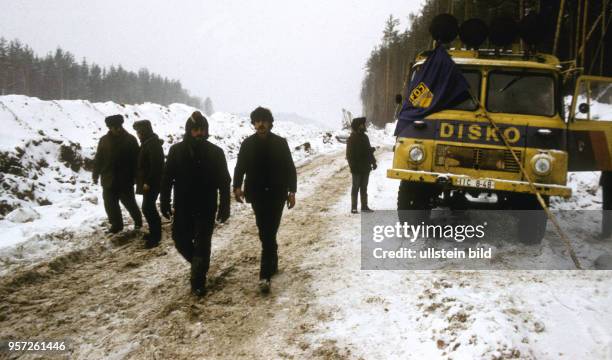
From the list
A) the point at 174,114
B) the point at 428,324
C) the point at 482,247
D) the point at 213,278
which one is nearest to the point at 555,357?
the point at 428,324

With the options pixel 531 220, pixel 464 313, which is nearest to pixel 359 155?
pixel 531 220

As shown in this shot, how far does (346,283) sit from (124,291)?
2.78m

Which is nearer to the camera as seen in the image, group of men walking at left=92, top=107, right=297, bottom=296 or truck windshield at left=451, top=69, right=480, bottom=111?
group of men walking at left=92, top=107, right=297, bottom=296

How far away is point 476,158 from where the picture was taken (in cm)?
554

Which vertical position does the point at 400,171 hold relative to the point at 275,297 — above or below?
above

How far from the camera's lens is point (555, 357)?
3002mm

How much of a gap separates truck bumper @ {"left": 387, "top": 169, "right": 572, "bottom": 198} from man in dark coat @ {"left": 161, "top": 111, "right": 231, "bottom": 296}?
9.31ft

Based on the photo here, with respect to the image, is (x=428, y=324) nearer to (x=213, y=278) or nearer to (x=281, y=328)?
(x=281, y=328)

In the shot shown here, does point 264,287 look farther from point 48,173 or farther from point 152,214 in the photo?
point 48,173

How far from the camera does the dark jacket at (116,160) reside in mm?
6535

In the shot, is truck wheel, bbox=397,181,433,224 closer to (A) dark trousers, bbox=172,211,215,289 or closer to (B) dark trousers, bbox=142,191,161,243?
(A) dark trousers, bbox=172,211,215,289

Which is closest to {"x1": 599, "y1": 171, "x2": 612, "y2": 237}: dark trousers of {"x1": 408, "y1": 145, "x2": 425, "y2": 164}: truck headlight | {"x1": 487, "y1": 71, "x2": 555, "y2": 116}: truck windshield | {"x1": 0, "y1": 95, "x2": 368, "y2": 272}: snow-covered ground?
{"x1": 487, "y1": 71, "x2": 555, "y2": 116}: truck windshield

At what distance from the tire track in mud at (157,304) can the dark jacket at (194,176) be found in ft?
3.55

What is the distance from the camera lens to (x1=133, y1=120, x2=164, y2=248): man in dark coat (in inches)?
246
